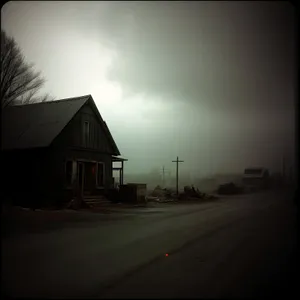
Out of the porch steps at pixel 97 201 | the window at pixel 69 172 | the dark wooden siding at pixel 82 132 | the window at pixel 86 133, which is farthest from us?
the porch steps at pixel 97 201

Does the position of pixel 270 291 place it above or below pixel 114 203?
below

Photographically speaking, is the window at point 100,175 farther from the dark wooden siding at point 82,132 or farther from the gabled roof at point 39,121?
the gabled roof at point 39,121

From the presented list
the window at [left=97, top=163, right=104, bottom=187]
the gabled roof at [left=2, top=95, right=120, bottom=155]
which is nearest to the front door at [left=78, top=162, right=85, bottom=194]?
the window at [left=97, top=163, right=104, bottom=187]

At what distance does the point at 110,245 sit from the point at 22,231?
1198 mm

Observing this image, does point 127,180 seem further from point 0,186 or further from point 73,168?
point 0,186

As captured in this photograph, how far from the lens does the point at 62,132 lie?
200 inches

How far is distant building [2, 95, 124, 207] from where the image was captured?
4.23 meters

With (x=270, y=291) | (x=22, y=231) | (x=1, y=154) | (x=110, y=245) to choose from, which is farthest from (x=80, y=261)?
(x=270, y=291)

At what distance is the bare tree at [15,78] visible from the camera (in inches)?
164

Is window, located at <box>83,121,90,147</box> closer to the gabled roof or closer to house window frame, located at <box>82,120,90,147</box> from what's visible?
house window frame, located at <box>82,120,90,147</box>

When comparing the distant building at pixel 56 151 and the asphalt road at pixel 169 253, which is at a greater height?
the distant building at pixel 56 151

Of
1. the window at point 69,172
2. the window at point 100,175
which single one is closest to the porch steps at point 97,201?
the window at point 100,175

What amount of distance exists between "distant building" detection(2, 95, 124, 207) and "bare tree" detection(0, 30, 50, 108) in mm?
300

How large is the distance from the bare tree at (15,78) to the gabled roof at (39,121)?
0.66 ft
